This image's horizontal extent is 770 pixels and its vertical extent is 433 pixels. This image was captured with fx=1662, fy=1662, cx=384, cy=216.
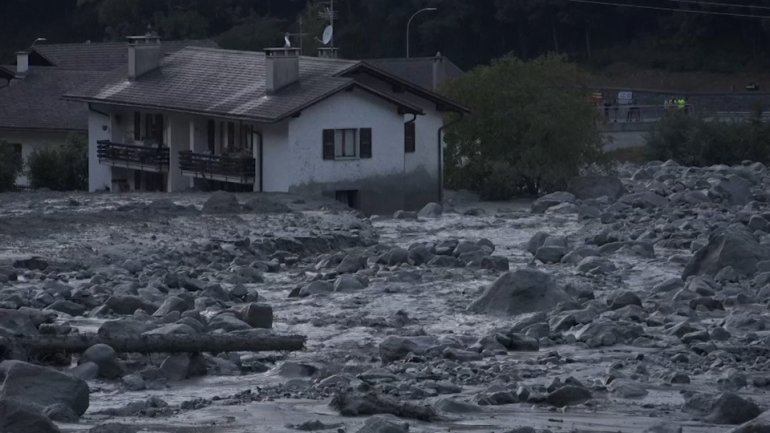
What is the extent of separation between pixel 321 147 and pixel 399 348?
2587 cm

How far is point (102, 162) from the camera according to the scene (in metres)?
52.7

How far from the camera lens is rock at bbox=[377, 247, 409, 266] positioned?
101ft

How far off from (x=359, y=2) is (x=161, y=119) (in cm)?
4731

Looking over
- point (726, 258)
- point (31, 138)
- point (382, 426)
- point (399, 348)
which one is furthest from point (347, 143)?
point (382, 426)

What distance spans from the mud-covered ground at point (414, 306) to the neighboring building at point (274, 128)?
3.23 metres

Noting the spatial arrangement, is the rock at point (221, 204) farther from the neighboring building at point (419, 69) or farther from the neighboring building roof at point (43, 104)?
the neighboring building at point (419, 69)

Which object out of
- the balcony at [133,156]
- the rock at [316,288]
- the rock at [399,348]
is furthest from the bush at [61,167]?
the rock at [399,348]

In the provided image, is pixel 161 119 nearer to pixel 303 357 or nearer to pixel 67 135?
pixel 67 135

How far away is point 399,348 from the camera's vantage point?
65.3 ft

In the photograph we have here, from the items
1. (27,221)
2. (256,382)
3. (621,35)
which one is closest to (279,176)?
(27,221)

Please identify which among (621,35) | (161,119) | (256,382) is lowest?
(256,382)

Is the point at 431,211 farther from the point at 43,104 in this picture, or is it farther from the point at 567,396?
the point at 567,396

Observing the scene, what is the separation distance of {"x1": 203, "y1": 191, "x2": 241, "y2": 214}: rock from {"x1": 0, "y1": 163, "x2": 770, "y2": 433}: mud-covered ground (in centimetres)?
11

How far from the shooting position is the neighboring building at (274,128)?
149ft
